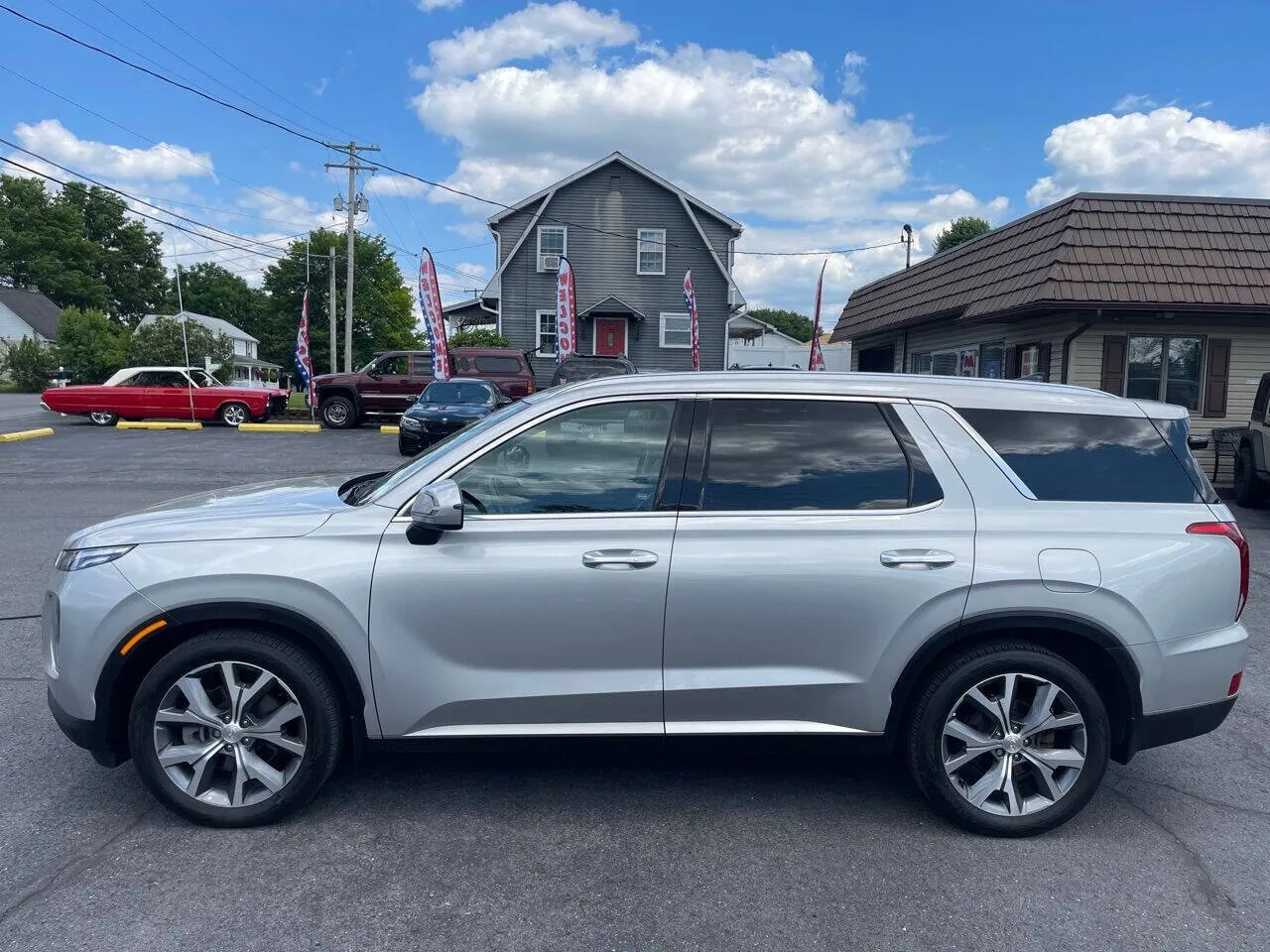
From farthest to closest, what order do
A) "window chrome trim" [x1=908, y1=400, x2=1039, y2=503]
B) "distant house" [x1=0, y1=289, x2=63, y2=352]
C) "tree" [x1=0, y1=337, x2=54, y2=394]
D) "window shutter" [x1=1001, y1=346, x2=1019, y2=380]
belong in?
1. "distant house" [x1=0, y1=289, x2=63, y2=352]
2. "tree" [x1=0, y1=337, x2=54, y2=394]
3. "window shutter" [x1=1001, y1=346, x2=1019, y2=380]
4. "window chrome trim" [x1=908, y1=400, x2=1039, y2=503]

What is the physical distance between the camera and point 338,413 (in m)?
24.0

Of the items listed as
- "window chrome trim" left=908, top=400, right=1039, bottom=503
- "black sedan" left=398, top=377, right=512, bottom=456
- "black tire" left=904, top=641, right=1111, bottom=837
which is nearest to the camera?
"black tire" left=904, top=641, right=1111, bottom=837

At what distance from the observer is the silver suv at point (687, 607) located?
341 cm

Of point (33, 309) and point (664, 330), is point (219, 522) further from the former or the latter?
point (33, 309)

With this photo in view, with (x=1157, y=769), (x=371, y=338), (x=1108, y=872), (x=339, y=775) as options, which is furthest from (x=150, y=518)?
(x=371, y=338)

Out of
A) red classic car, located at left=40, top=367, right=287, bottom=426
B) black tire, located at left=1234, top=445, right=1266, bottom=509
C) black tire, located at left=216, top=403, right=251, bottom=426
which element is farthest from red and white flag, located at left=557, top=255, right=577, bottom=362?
black tire, located at left=1234, top=445, right=1266, bottom=509

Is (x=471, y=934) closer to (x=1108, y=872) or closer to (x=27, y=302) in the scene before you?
(x=1108, y=872)

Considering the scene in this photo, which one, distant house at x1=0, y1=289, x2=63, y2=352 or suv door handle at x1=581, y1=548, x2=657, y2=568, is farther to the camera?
distant house at x1=0, y1=289, x2=63, y2=352

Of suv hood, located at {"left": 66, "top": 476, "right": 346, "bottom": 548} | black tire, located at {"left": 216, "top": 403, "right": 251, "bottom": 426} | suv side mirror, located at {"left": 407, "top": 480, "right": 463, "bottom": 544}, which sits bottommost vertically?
black tire, located at {"left": 216, "top": 403, "right": 251, "bottom": 426}

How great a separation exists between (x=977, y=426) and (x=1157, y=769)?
1990 millimetres

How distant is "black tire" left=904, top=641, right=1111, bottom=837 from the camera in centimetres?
352

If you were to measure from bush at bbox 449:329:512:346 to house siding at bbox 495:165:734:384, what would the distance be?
650 mm

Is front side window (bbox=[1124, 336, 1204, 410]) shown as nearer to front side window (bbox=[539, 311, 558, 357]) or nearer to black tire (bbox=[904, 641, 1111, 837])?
black tire (bbox=[904, 641, 1111, 837])

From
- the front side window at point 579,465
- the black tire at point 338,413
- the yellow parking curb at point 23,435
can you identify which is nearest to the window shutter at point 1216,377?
the front side window at point 579,465
